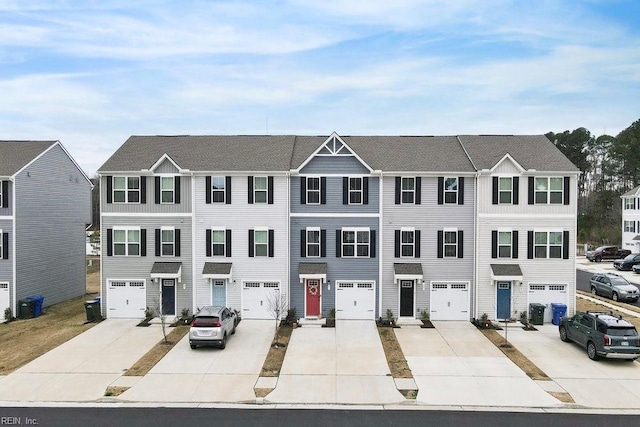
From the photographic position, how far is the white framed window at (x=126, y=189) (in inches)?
1025

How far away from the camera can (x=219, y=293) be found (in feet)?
84.8

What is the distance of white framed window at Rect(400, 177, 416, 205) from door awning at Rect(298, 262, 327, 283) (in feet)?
18.4

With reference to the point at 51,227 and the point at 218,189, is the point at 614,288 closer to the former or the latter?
the point at 218,189

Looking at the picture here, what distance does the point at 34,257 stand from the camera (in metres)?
27.8

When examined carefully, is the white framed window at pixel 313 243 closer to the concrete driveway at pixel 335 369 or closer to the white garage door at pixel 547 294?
the concrete driveway at pixel 335 369

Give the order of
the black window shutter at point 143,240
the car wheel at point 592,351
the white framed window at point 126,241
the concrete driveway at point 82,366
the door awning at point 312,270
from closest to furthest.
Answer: the concrete driveway at point 82,366
the car wheel at point 592,351
the door awning at point 312,270
the black window shutter at point 143,240
the white framed window at point 126,241

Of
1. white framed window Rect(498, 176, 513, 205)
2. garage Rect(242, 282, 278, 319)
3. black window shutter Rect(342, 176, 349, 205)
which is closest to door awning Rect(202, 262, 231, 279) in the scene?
garage Rect(242, 282, 278, 319)

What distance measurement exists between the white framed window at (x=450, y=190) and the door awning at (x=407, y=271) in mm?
3924

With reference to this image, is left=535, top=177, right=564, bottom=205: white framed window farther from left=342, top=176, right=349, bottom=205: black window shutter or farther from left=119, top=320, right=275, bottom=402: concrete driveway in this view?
left=119, top=320, right=275, bottom=402: concrete driveway

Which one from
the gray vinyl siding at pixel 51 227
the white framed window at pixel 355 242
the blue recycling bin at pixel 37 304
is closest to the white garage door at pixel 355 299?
the white framed window at pixel 355 242

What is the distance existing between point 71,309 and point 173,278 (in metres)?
7.89

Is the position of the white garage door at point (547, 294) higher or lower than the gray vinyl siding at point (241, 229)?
lower

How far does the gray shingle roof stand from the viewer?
26.7 meters

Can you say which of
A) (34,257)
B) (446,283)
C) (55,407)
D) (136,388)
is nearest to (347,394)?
(136,388)
